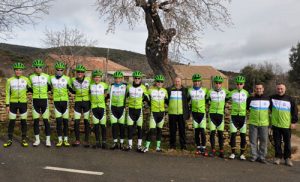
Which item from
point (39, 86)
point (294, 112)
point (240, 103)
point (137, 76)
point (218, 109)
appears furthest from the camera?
point (137, 76)

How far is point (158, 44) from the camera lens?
12.3 meters

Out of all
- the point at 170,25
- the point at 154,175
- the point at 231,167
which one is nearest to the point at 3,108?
the point at 170,25

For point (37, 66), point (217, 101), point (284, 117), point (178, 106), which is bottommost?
point (284, 117)

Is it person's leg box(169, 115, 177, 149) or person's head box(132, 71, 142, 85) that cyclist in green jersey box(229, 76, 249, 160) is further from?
person's head box(132, 71, 142, 85)

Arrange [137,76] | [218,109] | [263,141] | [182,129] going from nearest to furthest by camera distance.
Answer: [263,141], [218,109], [137,76], [182,129]

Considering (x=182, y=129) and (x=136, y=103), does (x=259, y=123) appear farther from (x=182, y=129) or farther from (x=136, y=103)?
(x=136, y=103)

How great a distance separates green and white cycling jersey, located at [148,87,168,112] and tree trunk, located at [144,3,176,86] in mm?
3203

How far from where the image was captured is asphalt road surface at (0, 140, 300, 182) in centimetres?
689

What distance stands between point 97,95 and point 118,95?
568mm

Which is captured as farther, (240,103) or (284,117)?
(240,103)

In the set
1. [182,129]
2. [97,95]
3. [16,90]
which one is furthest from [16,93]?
[182,129]

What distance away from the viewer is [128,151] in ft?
30.1

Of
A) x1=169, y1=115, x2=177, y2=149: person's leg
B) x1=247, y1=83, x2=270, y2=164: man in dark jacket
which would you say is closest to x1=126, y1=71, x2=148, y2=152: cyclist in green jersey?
x1=169, y1=115, x2=177, y2=149: person's leg

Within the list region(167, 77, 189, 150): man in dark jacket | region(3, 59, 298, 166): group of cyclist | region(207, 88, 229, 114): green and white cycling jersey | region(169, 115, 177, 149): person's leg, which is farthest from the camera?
region(169, 115, 177, 149): person's leg
